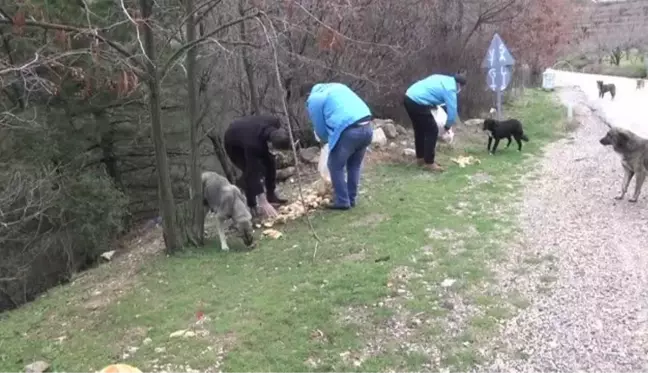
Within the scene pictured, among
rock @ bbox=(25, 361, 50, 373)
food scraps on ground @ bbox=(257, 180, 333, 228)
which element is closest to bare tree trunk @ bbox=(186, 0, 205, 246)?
food scraps on ground @ bbox=(257, 180, 333, 228)

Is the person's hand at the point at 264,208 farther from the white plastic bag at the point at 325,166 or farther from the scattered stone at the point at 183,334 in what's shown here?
the scattered stone at the point at 183,334

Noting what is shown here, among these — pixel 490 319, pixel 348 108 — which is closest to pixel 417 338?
pixel 490 319

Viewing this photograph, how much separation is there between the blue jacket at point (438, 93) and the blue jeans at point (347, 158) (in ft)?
9.52

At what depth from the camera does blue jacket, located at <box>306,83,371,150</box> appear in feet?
30.6

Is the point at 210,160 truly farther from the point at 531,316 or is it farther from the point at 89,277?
the point at 531,316

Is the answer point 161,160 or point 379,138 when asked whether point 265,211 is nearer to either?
point 161,160

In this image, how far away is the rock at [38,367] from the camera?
18.7 ft

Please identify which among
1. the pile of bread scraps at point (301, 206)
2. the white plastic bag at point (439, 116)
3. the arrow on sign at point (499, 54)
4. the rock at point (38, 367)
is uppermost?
the arrow on sign at point (499, 54)

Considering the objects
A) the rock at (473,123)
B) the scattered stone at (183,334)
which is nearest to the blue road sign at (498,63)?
the rock at (473,123)

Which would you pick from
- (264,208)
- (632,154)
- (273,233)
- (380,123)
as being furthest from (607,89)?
(273,233)

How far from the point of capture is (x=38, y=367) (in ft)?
18.8

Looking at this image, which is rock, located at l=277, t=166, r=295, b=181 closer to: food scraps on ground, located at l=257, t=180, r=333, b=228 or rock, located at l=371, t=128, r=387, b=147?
food scraps on ground, located at l=257, t=180, r=333, b=228

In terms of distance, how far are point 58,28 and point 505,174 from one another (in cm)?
881

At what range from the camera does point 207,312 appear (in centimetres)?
661
